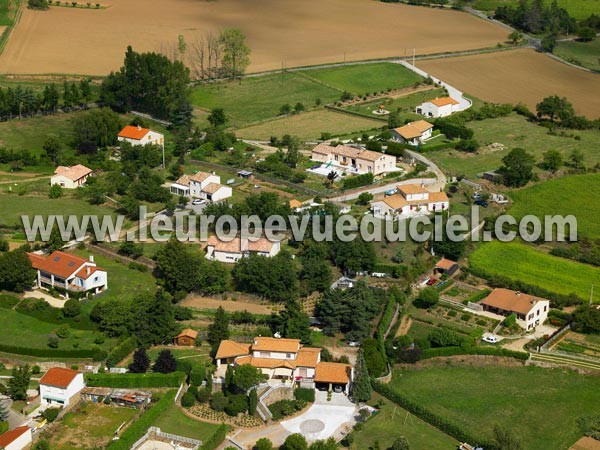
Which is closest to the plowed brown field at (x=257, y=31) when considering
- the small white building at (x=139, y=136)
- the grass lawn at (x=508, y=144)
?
the small white building at (x=139, y=136)

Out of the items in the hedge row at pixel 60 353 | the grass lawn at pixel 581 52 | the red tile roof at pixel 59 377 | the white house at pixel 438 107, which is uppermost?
the grass lawn at pixel 581 52

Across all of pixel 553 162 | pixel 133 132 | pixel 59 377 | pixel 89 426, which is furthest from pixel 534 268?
pixel 133 132

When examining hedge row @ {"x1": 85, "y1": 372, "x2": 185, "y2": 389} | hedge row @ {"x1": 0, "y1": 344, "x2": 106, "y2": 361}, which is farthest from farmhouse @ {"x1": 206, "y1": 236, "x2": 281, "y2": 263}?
hedge row @ {"x1": 85, "y1": 372, "x2": 185, "y2": 389}

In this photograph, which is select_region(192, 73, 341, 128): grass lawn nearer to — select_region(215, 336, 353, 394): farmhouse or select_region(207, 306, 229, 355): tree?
select_region(207, 306, 229, 355): tree

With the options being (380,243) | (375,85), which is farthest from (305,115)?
(380,243)

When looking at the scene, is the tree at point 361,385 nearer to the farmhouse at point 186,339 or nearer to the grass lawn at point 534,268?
the farmhouse at point 186,339

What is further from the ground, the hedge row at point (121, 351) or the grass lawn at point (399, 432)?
the grass lawn at point (399, 432)

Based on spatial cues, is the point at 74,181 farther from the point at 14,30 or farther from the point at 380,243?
the point at 14,30
